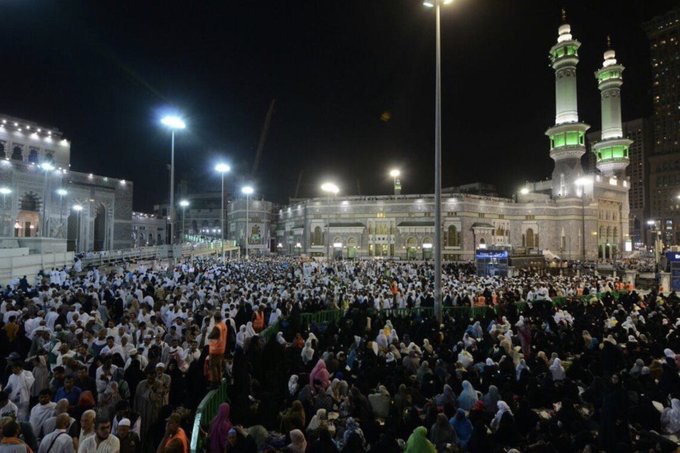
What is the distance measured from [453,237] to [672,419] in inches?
1641

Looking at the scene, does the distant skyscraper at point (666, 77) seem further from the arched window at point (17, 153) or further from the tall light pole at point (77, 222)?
the arched window at point (17, 153)

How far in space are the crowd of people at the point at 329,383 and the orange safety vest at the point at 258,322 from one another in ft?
0.23

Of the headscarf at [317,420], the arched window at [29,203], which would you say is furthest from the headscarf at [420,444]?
the arched window at [29,203]

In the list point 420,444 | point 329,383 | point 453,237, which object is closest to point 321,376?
point 329,383

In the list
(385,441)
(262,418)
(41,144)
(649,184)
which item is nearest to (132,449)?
(262,418)

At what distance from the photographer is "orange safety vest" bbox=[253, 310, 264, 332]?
35.9ft

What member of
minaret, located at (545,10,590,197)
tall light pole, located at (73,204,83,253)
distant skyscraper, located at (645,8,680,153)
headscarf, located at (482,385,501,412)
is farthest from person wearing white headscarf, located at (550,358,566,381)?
distant skyscraper, located at (645,8,680,153)

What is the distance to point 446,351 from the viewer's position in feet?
27.7

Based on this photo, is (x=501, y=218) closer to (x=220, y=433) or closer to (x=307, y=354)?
(x=307, y=354)

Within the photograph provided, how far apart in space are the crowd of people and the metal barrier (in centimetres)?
11

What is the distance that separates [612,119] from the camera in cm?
5781

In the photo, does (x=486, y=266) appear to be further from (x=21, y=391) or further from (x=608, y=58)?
(x=608, y=58)

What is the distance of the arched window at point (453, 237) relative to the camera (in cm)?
4662

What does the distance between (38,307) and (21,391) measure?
20.7 feet
